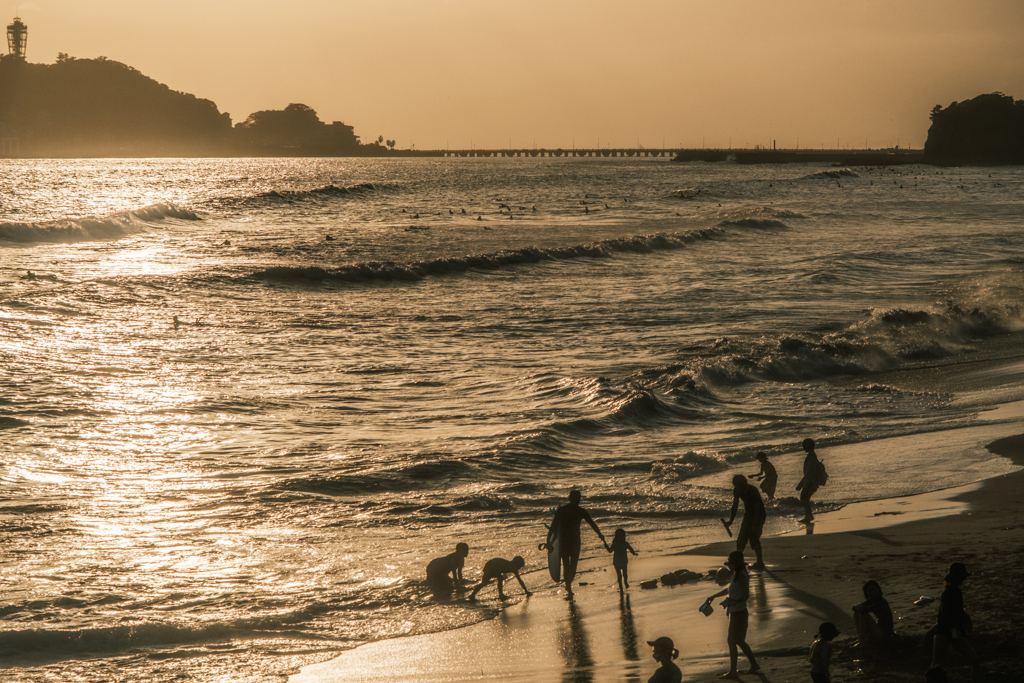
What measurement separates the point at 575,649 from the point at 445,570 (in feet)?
7.35

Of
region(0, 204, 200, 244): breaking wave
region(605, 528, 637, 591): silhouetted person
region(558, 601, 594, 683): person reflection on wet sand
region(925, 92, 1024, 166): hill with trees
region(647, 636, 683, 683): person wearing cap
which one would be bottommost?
region(558, 601, 594, 683): person reflection on wet sand

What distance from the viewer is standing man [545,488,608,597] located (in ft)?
31.6

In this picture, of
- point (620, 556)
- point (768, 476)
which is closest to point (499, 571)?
point (620, 556)

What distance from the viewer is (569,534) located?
970cm

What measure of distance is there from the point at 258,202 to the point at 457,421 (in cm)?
5752

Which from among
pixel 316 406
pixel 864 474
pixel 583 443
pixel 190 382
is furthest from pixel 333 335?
pixel 864 474

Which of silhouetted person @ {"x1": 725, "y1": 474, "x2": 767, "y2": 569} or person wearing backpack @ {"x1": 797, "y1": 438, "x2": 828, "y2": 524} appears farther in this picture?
person wearing backpack @ {"x1": 797, "y1": 438, "x2": 828, "y2": 524}

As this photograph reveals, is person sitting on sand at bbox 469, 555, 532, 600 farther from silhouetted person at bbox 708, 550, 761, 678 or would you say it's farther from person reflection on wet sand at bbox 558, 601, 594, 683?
silhouetted person at bbox 708, 550, 761, 678

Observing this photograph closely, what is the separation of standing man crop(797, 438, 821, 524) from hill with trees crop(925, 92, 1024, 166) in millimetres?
166764

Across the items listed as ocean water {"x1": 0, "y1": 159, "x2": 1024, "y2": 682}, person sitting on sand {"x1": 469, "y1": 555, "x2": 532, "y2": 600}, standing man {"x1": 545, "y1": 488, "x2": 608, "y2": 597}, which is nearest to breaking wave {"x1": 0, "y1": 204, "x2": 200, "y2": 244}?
ocean water {"x1": 0, "y1": 159, "x2": 1024, "y2": 682}

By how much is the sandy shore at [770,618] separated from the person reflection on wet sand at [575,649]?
2cm

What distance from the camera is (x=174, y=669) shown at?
8.09 m

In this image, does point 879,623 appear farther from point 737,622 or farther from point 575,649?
point 575,649

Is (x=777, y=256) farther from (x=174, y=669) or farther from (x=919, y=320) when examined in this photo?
(x=174, y=669)
